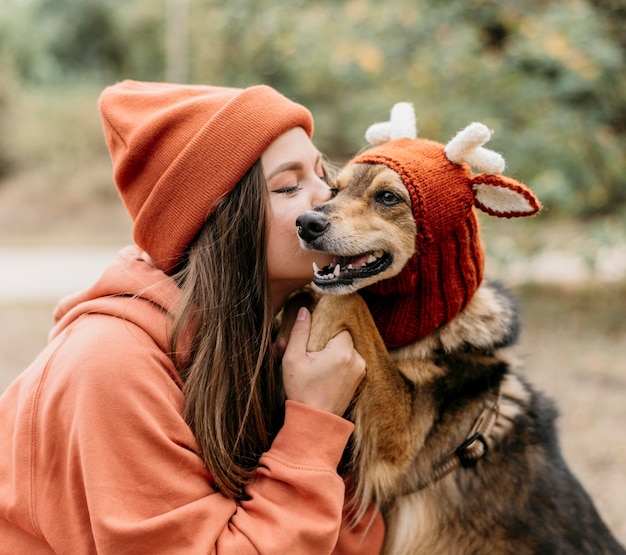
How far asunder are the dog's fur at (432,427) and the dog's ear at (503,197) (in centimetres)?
21

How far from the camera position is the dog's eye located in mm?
2146

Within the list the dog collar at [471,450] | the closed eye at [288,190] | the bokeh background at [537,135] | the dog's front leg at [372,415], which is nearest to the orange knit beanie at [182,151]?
the closed eye at [288,190]

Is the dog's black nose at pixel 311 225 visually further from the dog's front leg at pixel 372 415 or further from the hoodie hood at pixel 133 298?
the hoodie hood at pixel 133 298

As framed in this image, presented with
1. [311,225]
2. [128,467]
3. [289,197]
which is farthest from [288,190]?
[128,467]

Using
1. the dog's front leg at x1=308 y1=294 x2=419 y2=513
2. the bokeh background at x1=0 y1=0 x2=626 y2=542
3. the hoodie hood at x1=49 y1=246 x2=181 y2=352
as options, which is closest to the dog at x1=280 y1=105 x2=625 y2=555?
the dog's front leg at x1=308 y1=294 x2=419 y2=513

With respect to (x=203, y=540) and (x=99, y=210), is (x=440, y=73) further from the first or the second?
(x=99, y=210)

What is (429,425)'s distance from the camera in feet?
7.50

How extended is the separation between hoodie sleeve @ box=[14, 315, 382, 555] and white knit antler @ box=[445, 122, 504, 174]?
3.13 ft

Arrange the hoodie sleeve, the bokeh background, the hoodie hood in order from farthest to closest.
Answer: the bokeh background → the hoodie hood → the hoodie sleeve

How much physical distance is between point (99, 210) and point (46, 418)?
46.6 ft

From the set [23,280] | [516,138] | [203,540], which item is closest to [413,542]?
[203,540]

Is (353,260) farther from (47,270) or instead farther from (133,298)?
(47,270)

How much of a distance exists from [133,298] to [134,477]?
1.50 ft

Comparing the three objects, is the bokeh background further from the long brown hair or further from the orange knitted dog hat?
the long brown hair
